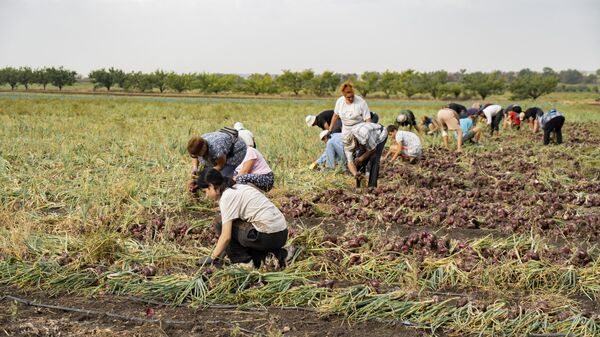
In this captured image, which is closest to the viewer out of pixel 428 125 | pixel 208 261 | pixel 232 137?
pixel 208 261

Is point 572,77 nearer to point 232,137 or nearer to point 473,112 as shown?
point 473,112

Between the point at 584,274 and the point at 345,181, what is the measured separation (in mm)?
4255

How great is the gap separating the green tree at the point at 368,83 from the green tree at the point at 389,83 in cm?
73

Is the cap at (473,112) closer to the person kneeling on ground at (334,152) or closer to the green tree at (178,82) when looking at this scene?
the person kneeling on ground at (334,152)

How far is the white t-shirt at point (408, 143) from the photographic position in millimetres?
10062

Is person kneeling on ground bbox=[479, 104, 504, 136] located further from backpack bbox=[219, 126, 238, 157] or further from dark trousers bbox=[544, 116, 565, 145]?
backpack bbox=[219, 126, 238, 157]

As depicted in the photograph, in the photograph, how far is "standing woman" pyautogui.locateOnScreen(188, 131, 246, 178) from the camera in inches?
208

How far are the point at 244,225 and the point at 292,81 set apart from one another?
69.2m

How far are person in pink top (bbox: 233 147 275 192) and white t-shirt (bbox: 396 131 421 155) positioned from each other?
4.57 m

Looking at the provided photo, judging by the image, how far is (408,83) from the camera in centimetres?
6744

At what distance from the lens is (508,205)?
23.0 feet

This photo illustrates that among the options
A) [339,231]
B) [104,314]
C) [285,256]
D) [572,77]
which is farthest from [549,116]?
[572,77]

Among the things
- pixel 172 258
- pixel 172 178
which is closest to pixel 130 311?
pixel 172 258

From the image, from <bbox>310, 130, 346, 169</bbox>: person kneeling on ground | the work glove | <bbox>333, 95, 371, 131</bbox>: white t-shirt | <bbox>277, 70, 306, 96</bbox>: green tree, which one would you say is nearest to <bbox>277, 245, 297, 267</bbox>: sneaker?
the work glove
